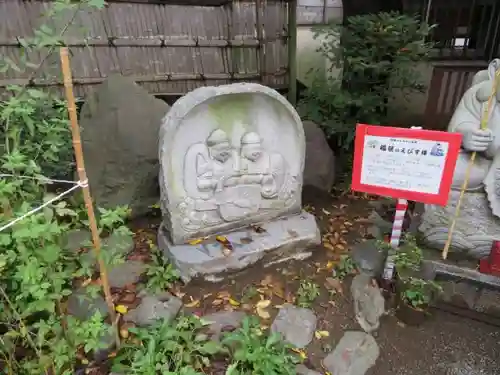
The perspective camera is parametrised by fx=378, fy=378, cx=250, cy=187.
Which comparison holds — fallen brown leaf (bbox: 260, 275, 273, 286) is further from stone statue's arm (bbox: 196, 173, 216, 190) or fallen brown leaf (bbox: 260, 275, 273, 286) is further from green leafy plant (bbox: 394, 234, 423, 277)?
green leafy plant (bbox: 394, 234, 423, 277)

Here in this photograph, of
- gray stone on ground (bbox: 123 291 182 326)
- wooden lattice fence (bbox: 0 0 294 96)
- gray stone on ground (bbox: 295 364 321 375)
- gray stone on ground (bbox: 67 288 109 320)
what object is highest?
wooden lattice fence (bbox: 0 0 294 96)

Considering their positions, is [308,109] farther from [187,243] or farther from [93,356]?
[93,356]

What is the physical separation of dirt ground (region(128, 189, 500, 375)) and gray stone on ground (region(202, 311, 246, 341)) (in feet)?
0.32

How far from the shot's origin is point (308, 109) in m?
5.15

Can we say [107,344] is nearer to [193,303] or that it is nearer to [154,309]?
[154,309]

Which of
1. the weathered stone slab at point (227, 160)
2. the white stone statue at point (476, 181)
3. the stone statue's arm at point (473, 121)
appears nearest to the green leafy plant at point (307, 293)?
the weathered stone slab at point (227, 160)

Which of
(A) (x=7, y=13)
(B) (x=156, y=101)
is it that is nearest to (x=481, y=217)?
(B) (x=156, y=101)

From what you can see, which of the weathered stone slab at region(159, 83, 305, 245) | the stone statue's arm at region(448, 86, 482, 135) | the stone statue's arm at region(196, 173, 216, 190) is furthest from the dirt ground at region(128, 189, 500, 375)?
the stone statue's arm at region(448, 86, 482, 135)

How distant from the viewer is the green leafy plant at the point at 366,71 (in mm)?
→ 4484

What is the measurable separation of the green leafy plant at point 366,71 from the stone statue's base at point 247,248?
5.99ft

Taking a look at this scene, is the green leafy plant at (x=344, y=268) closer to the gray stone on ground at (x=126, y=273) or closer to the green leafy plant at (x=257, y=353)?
the green leafy plant at (x=257, y=353)

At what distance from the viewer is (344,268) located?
134 inches

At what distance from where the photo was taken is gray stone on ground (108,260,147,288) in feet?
10.3

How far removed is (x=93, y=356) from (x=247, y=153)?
78.0 inches
